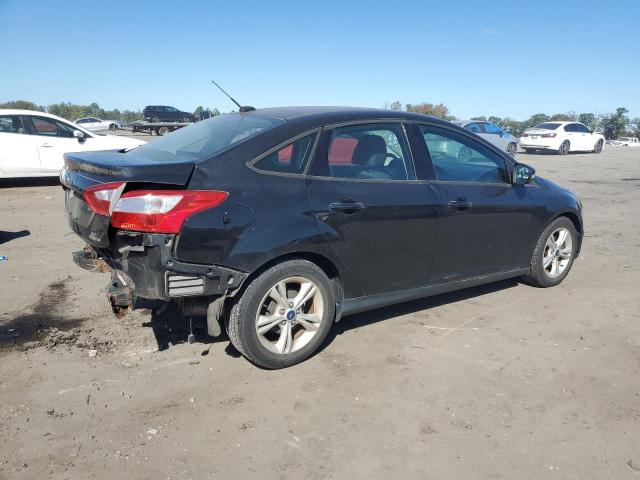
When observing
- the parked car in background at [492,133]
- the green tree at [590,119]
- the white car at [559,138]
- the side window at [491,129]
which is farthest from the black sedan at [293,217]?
the green tree at [590,119]

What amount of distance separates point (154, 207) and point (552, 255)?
402 cm

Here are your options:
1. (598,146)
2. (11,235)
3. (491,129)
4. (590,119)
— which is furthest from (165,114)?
(590,119)

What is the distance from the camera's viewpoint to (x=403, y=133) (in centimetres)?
412

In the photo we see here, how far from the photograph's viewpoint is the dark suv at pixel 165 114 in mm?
39719

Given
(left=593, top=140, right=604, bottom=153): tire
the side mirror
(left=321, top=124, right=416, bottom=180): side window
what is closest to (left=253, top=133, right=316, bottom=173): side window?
(left=321, top=124, right=416, bottom=180): side window

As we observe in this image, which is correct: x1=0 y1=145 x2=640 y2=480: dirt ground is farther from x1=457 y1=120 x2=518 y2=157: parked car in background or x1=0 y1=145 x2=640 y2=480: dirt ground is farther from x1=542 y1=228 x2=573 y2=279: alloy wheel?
x1=457 y1=120 x2=518 y2=157: parked car in background

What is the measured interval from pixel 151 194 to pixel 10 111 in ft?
31.7

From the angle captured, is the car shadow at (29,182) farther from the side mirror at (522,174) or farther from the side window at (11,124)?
the side mirror at (522,174)

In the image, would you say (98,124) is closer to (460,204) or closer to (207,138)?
(207,138)

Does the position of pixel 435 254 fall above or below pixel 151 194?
below

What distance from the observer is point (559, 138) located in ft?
78.9

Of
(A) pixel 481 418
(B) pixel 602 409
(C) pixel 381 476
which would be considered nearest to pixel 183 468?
(C) pixel 381 476

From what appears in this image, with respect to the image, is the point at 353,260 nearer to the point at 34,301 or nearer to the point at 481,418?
the point at 481,418

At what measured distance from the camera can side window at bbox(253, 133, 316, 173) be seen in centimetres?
346
